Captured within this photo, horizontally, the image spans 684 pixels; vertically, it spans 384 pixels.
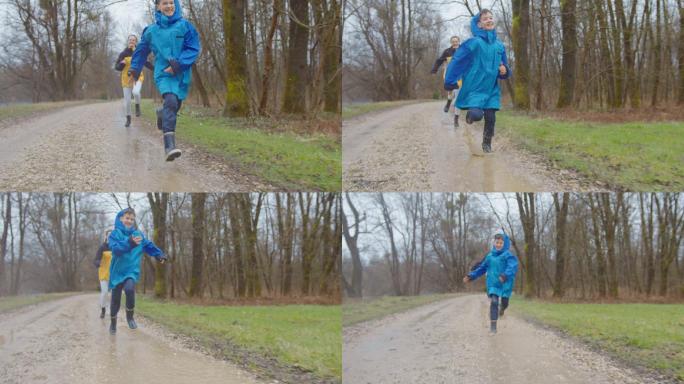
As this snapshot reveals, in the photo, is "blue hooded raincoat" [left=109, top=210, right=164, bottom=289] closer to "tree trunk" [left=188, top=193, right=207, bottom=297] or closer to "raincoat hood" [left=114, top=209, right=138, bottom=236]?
"raincoat hood" [left=114, top=209, right=138, bottom=236]

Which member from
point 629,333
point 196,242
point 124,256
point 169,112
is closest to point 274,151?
point 169,112

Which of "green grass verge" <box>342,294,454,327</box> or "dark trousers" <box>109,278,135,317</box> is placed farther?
"green grass verge" <box>342,294,454,327</box>

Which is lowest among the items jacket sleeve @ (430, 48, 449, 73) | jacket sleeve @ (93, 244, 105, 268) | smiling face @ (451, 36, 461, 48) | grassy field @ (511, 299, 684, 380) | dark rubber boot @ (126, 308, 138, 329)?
grassy field @ (511, 299, 684, 380)

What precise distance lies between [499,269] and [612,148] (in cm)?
278

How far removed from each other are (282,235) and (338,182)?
4431 millimetres

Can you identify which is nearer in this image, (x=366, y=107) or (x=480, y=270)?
(x=480, y=270)

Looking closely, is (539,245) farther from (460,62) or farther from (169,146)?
(169,146)

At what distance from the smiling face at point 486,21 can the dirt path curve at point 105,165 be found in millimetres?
3475

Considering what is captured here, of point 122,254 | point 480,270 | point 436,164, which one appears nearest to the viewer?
point 122,254

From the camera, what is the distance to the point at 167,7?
17.1 ft

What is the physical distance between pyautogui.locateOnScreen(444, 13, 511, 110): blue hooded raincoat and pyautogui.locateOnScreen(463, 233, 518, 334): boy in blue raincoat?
1801mm

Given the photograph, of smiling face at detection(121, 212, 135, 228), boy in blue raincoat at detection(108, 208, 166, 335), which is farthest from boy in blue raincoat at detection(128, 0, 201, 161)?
boy in blue raincoat at detection(108, 208, 166, 335)

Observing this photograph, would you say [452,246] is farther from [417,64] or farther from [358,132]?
[417,64]

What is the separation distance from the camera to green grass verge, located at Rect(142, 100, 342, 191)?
6.33 meters
